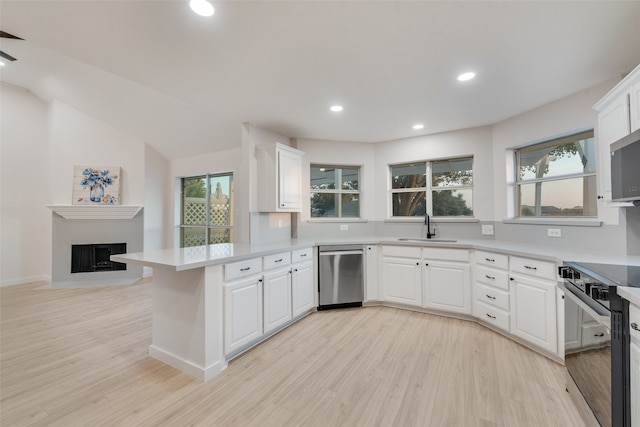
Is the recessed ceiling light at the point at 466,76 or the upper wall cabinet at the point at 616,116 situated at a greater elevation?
the recessed ceiling light at the point at 466,76

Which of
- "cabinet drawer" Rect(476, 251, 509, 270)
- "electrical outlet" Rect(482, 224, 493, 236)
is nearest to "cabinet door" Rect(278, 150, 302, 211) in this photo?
"cabinet drawer" Rect(476, 251, 509, 270)

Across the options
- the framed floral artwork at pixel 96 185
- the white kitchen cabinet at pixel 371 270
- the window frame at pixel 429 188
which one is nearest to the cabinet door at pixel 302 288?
the white kitchen cabinet at pixel 371 270

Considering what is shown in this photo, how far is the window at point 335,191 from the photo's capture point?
4.18 metres

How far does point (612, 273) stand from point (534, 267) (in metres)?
0.86

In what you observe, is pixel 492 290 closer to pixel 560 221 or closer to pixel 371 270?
pixel 560 221

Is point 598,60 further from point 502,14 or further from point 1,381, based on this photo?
point 1,381

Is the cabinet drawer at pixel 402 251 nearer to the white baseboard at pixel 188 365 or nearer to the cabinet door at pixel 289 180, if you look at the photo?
the cabinet door at pixel 289 180

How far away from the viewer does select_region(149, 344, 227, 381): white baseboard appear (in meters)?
1.99

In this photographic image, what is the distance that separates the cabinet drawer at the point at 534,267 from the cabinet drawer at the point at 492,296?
0.32 metres

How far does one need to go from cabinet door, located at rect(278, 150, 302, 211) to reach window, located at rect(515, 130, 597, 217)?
2863mm

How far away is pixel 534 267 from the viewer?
231cm

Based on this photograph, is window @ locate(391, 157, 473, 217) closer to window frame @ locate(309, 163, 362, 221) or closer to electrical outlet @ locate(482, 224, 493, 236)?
electrical outlet @ locate(482, 224, 493, 236)

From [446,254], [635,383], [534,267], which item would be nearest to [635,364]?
[635,383]

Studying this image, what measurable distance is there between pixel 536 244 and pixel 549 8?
2.33 metres
